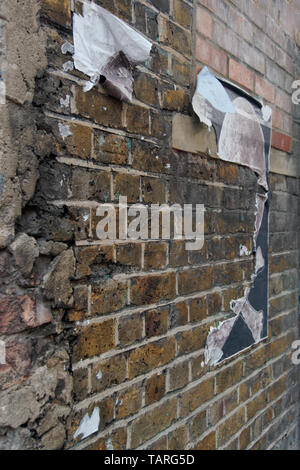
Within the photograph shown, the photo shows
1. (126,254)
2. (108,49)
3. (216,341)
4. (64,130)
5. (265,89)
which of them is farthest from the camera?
(265,89)

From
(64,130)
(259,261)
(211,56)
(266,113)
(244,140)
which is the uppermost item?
(211,56)

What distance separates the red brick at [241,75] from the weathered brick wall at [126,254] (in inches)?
0.4

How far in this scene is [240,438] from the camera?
7.02 ft

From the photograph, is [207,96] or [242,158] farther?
[242,158]

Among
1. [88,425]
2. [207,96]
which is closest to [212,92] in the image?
[207,96]

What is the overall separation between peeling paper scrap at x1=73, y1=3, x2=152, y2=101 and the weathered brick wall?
39 mm

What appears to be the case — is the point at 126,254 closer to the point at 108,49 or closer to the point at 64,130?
the point at 64,130

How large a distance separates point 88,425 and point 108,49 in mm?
1213

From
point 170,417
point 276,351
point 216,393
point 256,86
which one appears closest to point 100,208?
point 170,417

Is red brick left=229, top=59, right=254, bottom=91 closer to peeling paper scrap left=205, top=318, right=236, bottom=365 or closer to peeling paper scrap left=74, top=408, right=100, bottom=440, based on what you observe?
peeling paper scrap left=205, top=318, right=236, bottom=365

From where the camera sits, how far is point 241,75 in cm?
213

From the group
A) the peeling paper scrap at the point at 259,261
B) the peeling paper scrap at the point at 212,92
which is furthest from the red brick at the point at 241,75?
the peeling paper scrap at the point at 259,261

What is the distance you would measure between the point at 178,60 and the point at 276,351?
6.13 feet

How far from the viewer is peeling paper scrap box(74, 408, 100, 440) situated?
125cm
